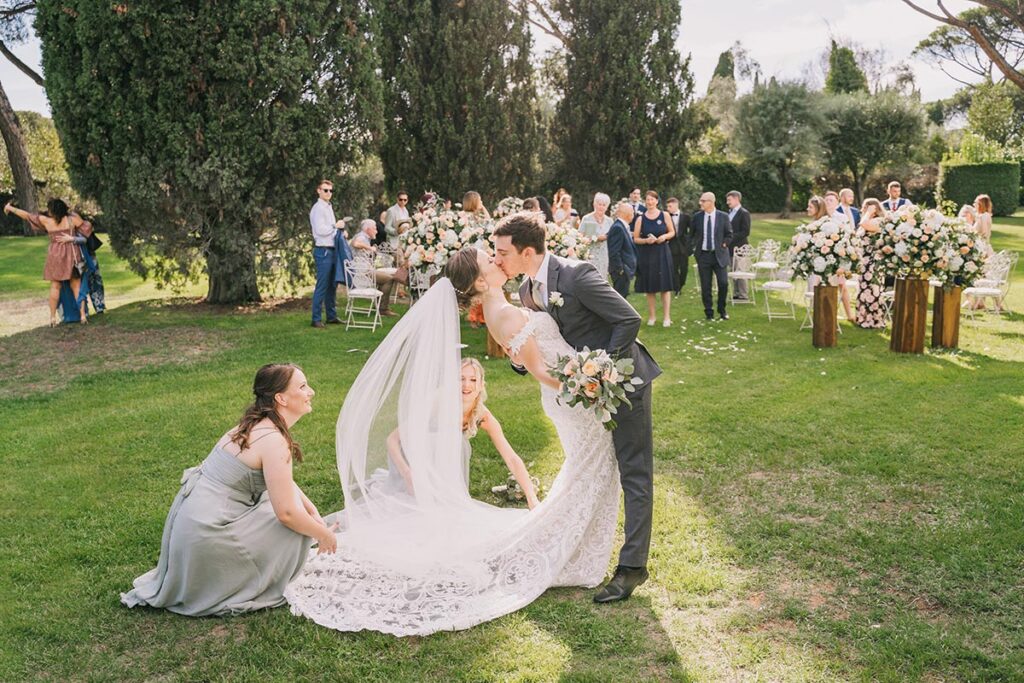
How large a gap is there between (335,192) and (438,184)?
5003 mm

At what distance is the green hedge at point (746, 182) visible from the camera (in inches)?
1246

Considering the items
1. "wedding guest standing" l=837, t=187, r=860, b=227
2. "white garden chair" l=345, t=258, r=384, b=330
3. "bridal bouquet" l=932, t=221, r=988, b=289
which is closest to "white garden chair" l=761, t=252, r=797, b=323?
"wedding guest standing" l=837, t=187, r=860, b=227

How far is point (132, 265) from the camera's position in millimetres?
13148

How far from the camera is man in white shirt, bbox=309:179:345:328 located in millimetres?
12172

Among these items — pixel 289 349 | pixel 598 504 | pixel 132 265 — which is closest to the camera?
pixel 598 504

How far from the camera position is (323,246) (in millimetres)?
12320

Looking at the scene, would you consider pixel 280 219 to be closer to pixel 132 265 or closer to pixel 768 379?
pixel 132 265

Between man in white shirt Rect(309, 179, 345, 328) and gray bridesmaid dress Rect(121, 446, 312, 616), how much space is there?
Result: 8.18 metres

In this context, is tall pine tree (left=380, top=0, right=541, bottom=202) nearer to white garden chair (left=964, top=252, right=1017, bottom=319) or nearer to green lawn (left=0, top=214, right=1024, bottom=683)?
green lawn (left=0, top=214, right=1024, bottom=683)

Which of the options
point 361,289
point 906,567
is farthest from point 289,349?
point 906,567

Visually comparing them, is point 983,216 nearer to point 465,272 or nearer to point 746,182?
point 465,272

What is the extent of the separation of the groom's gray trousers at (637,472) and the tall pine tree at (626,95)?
17897mm

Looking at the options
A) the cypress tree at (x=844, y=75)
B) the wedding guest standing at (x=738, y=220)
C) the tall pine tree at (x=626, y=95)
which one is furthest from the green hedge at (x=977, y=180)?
the wedding guest standing at (x=738, y=220)

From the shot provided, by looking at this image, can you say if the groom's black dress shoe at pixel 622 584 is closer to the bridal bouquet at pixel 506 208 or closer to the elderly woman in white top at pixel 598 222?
the bridal bouquet at pixel 506 208
